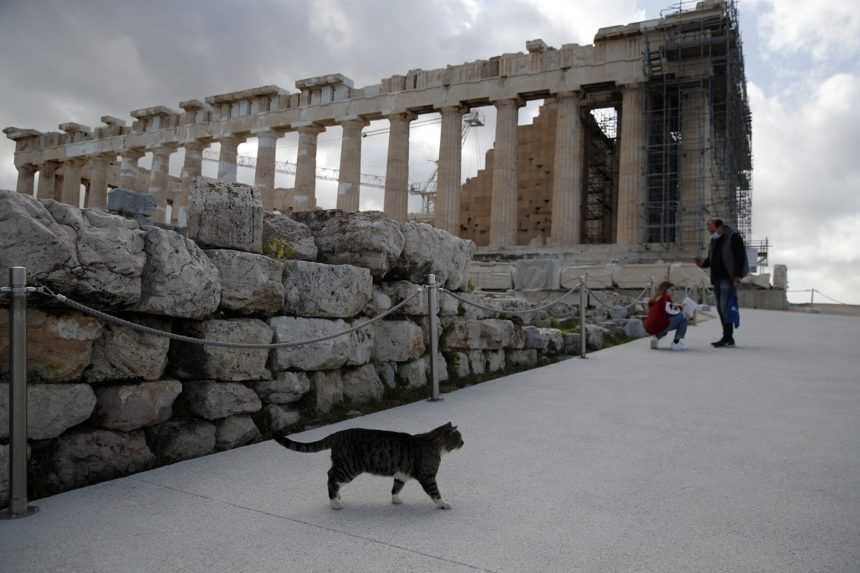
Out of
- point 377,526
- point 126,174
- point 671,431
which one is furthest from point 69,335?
point 126,174

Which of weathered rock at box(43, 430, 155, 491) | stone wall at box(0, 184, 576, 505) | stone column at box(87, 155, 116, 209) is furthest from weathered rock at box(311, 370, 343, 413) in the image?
stone column at box(87, 155, 116, 209)

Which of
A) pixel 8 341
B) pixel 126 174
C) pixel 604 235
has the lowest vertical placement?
pixel 8 341

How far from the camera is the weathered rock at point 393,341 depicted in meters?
6.16

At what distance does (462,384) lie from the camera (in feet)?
23.0

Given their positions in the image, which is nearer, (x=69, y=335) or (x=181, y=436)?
(x=69, y=335)

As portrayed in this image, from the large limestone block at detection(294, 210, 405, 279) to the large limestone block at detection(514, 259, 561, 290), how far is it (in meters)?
12.4

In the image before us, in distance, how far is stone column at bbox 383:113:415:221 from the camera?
103 ft

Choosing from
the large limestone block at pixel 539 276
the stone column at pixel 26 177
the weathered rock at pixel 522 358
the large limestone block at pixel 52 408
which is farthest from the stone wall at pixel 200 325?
the stone column at pixel 26 177

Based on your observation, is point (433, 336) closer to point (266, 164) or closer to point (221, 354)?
point (221, 354)

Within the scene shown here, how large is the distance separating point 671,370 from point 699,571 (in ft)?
18.6

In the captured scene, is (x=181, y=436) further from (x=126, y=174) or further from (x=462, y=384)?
(x=126, y=174)

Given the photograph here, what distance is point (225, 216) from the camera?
15.8 ft

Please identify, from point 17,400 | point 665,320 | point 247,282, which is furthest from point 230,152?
point 17,400

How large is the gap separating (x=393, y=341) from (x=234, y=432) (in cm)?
205
